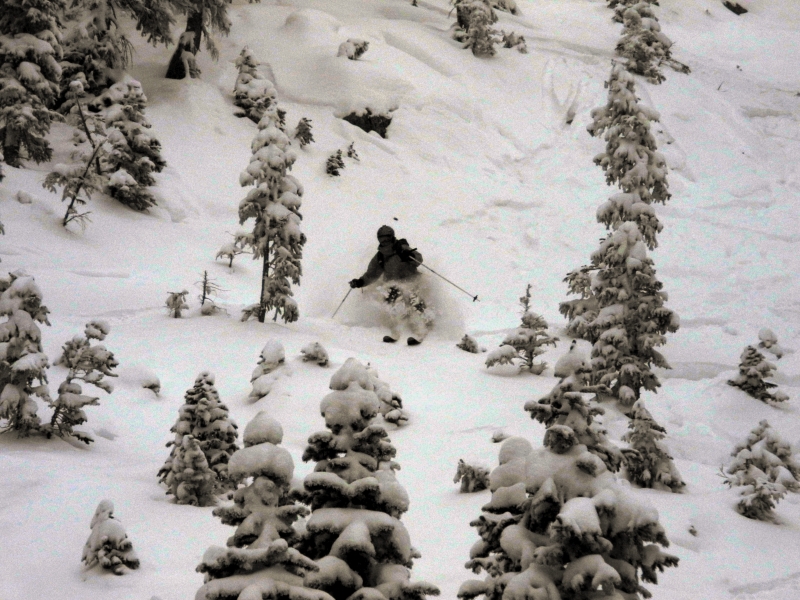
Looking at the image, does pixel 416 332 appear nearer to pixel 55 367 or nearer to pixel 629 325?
pixel 629 325

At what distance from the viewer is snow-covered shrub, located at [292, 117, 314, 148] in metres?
24.8

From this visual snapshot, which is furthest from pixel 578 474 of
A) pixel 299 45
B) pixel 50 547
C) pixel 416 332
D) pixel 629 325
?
pixel 299 45

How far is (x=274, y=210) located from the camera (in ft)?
48.4

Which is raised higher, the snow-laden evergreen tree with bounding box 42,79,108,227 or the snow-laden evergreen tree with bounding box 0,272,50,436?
the snow-laden evergreen tree with bounding box 0,272,50,436

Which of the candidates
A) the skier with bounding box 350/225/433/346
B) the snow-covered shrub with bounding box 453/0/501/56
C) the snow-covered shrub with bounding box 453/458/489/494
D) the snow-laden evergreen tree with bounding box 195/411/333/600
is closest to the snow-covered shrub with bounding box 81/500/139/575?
the snow-laden evergreen tree with bounding box 195/411/333/600

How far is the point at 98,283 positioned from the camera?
15953mm

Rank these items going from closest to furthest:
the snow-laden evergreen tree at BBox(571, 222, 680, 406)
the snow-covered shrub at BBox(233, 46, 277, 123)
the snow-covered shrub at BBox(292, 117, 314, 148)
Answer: the snow-laden evergreen tree at BBox(571, 222, 680, 406)
the snow-covered shrub at BBox(292, 117, 314, 148)
the snow-covered shrub at BBox(233, 46, 277, 123)

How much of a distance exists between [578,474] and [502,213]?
2135cm

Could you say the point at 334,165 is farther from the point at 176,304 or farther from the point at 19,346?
the point at 19,346

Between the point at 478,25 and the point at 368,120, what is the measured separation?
838cm

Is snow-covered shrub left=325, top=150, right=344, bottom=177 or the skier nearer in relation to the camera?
the skier

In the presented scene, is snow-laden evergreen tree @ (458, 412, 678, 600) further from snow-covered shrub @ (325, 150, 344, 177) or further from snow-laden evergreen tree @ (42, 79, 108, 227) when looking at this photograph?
snow-covered shrub @ (325, 150, 344, 177)

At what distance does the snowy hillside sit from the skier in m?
0.40

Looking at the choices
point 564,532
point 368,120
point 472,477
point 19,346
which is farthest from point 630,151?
point 368,120
